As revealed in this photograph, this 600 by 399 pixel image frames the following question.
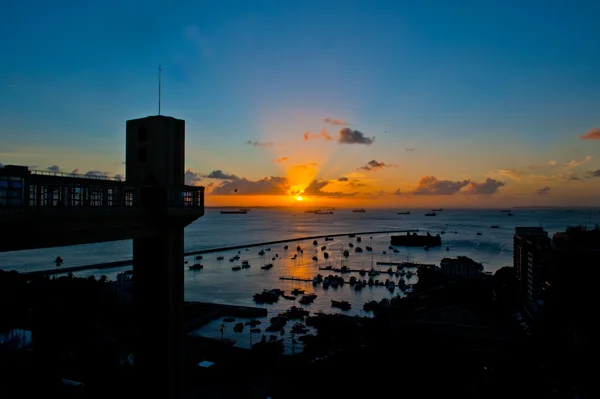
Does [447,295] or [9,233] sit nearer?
[9,233]

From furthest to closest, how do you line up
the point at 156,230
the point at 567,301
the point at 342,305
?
the point at 342,305
the point at 567,301
the point at 156,230

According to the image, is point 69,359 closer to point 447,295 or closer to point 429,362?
point 429,362

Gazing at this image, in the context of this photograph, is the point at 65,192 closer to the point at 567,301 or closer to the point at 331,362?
the point at 331,362

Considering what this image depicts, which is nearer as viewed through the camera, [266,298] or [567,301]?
[567,301]

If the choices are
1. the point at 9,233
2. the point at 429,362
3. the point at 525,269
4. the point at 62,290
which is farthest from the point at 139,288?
the point at 525,269

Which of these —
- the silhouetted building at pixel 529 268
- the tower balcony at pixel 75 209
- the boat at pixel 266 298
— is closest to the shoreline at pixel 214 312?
the boat at pixel 266 298

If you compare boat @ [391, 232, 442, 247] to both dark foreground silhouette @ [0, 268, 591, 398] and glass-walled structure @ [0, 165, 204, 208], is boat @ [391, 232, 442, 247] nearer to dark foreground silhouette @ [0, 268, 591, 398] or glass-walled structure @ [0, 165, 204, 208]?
dark foreground silhouette @ [0, 268, 591, 398]

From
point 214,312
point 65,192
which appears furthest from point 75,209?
point 214,312

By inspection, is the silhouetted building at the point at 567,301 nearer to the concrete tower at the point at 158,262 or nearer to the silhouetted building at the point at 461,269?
the silhouetted building at the point at 461,269

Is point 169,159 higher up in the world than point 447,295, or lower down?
higher up

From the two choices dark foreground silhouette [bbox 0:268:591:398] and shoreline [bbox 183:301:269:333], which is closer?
dark foreground silhouette [bbox 0:268:591:398]

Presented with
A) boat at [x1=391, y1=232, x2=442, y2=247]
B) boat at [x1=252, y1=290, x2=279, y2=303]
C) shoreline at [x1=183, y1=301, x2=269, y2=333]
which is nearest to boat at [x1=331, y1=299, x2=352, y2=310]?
boat at [x1=252, y1=290, x2=279, y2=303]
